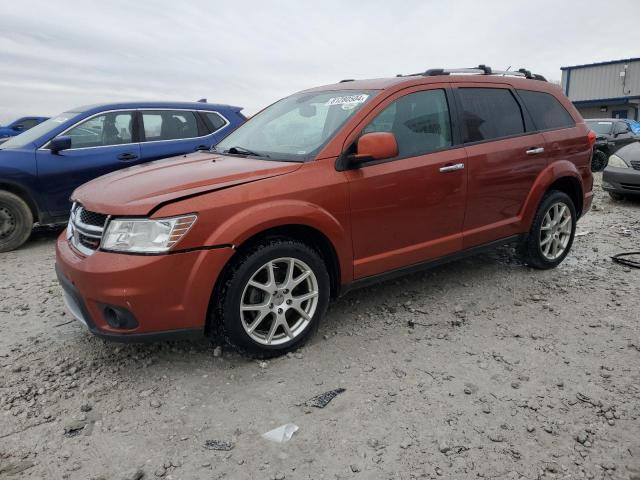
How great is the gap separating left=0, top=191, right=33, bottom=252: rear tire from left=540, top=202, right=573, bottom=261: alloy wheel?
5.75m

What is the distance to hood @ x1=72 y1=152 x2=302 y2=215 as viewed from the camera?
2861 millimetres

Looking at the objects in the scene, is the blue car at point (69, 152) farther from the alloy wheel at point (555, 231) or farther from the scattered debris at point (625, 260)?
the scattered debris at point (625, 260)

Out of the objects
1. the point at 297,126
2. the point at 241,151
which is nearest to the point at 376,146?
the point at 297,126

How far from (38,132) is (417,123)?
4.96 m

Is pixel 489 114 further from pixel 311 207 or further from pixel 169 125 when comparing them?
pixel 169 125

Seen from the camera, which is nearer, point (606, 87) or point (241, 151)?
point (241, 151)

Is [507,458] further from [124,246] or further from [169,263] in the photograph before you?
[124,246]

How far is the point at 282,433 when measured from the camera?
2.54 metres

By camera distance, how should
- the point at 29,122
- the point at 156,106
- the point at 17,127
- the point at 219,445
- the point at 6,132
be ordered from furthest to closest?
the point at 29,122 < the point at 17,127 < the point at 6,132 < the point at 156,106 < the point at 219,445

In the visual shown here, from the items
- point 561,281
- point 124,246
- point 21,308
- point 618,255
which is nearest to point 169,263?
point 124,246

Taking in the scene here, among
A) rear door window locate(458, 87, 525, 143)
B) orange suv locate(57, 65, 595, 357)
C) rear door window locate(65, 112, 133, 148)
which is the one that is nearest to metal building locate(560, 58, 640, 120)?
rear door window locate(458, 87, 525, 143)

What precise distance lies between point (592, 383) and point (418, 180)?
1710 millimetres

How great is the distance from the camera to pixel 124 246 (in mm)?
2803

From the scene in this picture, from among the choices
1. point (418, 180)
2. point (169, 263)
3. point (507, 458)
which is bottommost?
point (507, 458)
